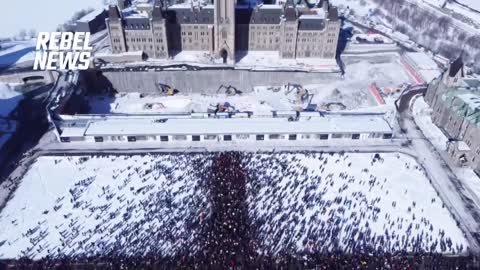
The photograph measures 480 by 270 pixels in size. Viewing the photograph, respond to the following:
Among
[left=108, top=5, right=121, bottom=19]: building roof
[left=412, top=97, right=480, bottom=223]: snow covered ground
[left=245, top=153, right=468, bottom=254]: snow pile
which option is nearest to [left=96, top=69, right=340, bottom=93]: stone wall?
[left=108, top=5, right=121, bottom=19]: building roof

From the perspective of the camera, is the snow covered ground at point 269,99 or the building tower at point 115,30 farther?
the building tower at point 115,30

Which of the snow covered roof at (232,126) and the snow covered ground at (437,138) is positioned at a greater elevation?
the snow covered roof at (232,126)

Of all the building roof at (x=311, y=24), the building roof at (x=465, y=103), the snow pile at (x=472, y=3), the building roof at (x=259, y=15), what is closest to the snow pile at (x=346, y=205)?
the building roof at (x=465, y=103)

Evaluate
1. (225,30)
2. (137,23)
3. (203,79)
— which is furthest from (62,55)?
(225,30)

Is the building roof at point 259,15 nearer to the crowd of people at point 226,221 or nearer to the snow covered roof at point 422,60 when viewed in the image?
the snow covered roof at point 422,60

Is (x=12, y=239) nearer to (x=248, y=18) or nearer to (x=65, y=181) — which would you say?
(x=65, y=181)

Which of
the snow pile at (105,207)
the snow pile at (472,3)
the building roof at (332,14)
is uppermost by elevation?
the building roof at (332,14)

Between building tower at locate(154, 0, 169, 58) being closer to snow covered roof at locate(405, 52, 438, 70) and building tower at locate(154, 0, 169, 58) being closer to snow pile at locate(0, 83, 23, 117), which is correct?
snow pile at locate(0, 83, 23, 117)

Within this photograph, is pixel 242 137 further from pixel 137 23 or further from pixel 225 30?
pixel 137 23
